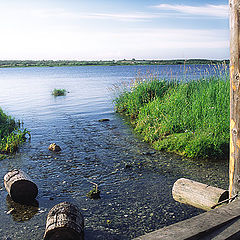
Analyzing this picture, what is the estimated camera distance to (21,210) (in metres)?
5.52

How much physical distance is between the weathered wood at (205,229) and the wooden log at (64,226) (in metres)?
1.69

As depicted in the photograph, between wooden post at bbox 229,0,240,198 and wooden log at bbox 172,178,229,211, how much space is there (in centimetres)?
20

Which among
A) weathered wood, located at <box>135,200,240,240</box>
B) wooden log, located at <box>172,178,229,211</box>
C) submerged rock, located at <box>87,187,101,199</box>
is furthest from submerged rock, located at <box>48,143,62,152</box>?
weathered wood, located at <box>135,200,240,240</box>

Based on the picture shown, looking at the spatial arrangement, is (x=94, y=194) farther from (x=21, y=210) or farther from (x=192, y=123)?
(x=192, y=123)

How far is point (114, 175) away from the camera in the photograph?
7.22 metres

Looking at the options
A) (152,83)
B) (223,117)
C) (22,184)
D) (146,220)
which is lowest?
(146,220)

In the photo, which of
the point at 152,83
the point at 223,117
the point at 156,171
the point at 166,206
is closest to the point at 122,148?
the point at 156,171

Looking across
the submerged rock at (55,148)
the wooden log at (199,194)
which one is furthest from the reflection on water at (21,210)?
the submerged rock at (55,148)

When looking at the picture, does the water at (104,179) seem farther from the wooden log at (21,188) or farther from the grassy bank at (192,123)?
the grassy bank at (192,123)

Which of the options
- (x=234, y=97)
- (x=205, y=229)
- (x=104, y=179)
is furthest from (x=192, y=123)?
(x=205, y=229)

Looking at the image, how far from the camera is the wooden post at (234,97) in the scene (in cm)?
363

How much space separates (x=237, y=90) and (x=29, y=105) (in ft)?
60.0

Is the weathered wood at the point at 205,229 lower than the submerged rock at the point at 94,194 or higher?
higher

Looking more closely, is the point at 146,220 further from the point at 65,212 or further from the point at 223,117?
the point at 223,117
